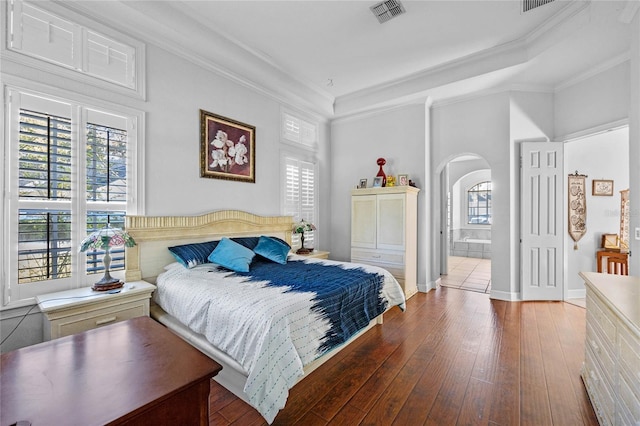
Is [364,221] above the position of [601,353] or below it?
above

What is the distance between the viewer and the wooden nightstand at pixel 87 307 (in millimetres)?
2019

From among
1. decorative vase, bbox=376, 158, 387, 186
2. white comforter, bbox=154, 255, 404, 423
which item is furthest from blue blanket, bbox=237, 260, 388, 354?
decorative vase, bbox=376, 158, 387, 186

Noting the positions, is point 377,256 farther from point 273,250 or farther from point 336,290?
point 336,290

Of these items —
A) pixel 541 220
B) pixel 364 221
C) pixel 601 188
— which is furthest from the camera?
pixel 364 221

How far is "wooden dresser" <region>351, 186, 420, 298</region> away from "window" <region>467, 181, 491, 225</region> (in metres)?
5.81

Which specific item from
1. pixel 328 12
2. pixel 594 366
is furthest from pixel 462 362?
pixel 328 12

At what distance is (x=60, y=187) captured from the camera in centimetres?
241

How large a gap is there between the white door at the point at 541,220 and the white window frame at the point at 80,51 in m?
5.05

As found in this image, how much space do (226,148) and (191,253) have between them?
148cm

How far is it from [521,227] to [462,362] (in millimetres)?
2645

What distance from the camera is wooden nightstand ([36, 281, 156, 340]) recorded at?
2.02 m

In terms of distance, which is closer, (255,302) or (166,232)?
(255,302)

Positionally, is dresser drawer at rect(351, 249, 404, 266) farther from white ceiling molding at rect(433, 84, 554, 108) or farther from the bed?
white ceiling molding at rect(433, 84, 554, 108)

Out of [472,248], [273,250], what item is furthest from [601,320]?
[472,248]
